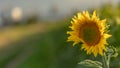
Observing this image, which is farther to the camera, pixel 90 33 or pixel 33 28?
pixel 33 28

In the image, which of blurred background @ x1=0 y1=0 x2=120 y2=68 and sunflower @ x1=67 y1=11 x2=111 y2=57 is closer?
sunflower @ x1=67 y1=11 x2=111 y2=57

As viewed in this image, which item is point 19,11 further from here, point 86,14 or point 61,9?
point 86,14

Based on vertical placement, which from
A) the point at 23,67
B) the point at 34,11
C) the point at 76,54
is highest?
the point at 34,11

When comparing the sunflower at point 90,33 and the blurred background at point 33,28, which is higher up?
the blurred background at point 33,28

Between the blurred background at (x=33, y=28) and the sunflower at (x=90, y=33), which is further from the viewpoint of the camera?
the blurred background at (x=33, y=28)

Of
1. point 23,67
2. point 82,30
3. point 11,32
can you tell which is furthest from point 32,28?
point 82,30

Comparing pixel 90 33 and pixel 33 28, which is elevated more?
pixel 33 28

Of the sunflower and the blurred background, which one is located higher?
the blurred background

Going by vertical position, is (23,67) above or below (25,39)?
below
